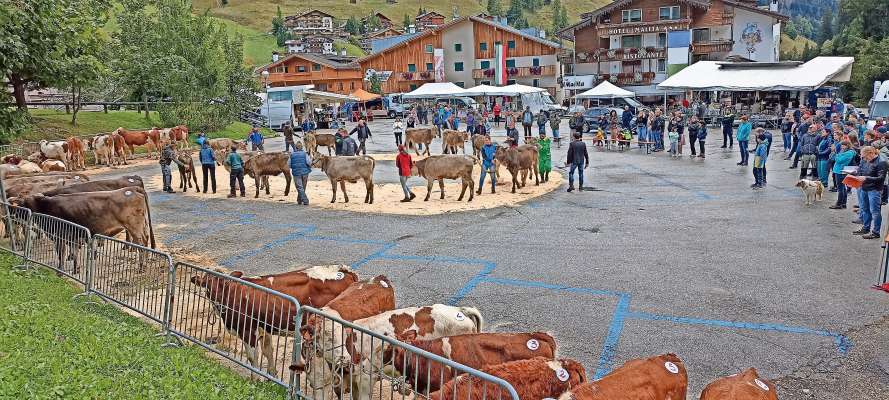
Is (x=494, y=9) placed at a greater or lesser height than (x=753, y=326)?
greater

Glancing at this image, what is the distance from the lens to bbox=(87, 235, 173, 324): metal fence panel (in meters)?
8.51

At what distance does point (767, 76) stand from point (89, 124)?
34590 mm

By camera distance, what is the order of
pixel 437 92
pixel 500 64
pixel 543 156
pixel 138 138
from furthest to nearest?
1. pixel 500 64
2. pixel 437 92
3. pixel 138 138
4. pixel 543 156

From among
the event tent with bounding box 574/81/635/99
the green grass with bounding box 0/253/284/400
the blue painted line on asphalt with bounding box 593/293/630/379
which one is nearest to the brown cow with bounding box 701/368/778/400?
the blue painted line on asphalt with bounding box 593/293/630/379

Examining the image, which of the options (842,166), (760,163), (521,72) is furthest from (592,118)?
(521,72)

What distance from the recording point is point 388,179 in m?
21.5

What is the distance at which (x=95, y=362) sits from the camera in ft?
20.4

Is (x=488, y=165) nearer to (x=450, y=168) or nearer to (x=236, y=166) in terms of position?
(x=450, y=168)

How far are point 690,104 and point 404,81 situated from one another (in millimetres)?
30869

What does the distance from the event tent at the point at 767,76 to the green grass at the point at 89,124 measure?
25.3 metres

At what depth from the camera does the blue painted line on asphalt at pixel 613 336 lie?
7191 mm

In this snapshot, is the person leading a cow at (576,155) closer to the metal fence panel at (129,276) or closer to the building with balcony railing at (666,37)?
the metal fence panel at (129,276)

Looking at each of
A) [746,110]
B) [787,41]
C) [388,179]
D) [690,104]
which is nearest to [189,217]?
[388,179]

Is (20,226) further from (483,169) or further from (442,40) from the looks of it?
(442,40)
